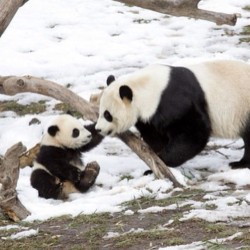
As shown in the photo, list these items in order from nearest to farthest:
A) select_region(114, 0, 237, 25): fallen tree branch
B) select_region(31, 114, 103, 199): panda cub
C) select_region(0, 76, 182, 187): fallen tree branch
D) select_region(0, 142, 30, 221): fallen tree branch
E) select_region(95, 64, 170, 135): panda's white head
→ select_region(0, 142, 30, 221): fallen tree branch, select_region(0, 76, 182, 187): fallen tree branch, select_region(95, 64, 170, 135): panda's white head, select_region(31, 114, 103, 199): panda cub, select_region(114, 0, 237, 25): fallen tree branch

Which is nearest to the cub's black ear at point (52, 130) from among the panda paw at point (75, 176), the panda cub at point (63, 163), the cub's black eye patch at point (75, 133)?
the panda cub at point (63, 163)

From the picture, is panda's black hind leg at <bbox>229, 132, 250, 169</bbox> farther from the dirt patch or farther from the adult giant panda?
the dirt patch

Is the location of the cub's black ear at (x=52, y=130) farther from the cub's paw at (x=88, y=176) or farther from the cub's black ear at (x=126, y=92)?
the cub's black ear at (x=126, y=92)

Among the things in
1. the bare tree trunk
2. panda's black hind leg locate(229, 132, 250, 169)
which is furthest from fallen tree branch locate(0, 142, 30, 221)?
panda's black hind leg locate(229, 132, 250, 169)

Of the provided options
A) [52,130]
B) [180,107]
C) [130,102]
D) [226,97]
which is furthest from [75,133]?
[226,97]

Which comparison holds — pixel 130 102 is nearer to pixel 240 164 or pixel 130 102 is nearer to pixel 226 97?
pixel 226 97

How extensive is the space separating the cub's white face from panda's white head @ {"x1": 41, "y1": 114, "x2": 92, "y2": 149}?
40 cm

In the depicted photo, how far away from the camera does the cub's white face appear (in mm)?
7453

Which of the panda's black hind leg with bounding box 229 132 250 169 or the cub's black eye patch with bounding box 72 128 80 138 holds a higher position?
the cub's black eye patch with bounding box 72 128 80 138

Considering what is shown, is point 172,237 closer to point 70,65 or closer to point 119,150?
point 119,150

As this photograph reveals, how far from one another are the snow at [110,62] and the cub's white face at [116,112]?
583mm

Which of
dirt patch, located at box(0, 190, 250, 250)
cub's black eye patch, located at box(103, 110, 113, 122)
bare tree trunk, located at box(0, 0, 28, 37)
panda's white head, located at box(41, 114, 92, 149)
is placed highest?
bare tree trunk, located at box(0, 0, 28, 37)

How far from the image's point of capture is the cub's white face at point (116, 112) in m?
7.45

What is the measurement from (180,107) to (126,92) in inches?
21.8
